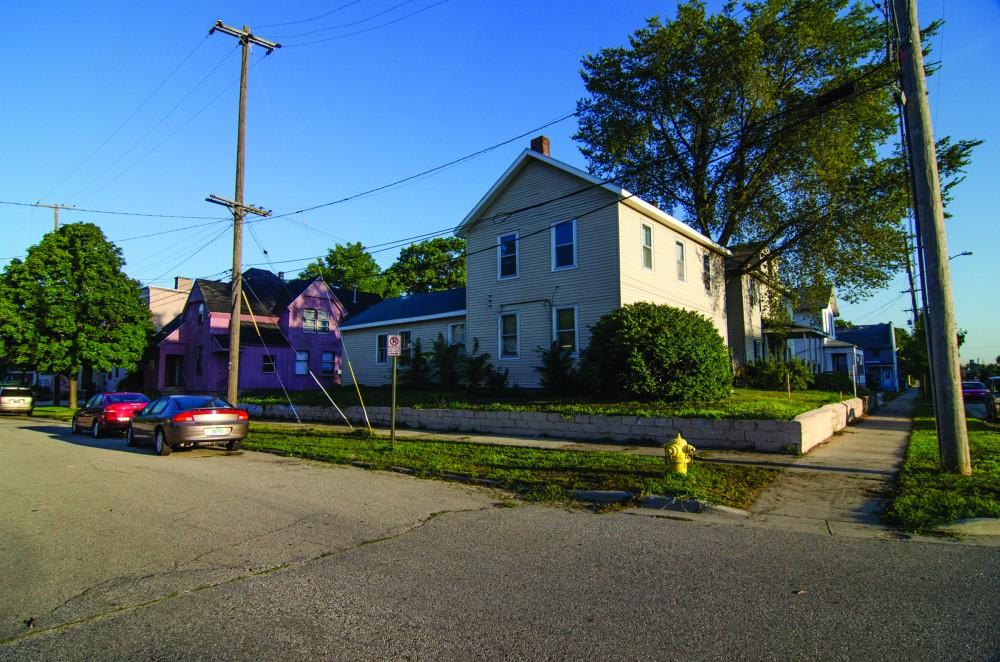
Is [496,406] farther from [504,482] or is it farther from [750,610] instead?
[750,610]

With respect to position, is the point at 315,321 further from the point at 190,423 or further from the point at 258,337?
the point at 190,423

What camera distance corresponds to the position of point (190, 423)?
12539 millimetres

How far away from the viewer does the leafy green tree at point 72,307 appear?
2936 cm

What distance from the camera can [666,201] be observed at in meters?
29.9

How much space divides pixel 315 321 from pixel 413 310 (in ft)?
43.3

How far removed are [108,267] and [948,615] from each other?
37836 millimetres

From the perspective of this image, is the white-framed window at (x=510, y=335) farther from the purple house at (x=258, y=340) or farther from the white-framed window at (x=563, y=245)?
the purple house at (x=258, y=340)

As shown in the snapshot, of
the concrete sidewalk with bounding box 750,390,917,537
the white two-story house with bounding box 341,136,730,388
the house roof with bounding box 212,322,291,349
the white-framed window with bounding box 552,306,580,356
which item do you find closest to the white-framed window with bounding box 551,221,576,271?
the white two-story house with bounding box 341,136,730,388

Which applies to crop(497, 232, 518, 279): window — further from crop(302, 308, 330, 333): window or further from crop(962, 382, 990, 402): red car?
crop(962, 382, 990, 402): red car

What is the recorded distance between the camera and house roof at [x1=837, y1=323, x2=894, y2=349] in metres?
64.8

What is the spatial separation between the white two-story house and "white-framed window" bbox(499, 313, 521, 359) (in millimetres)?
36

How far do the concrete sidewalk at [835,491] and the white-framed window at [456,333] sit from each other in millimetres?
13792

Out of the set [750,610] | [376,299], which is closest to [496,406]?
[750,610]

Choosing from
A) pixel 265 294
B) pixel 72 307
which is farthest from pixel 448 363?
pixel 72 307
